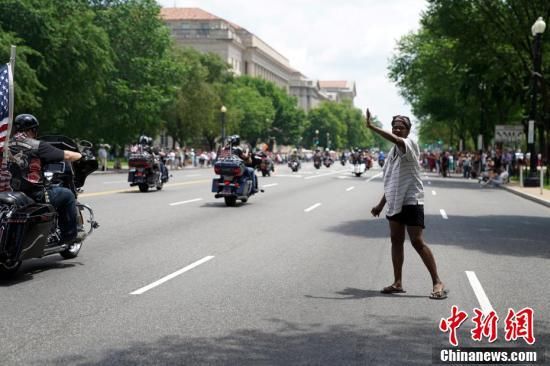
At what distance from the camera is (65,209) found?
9.46 m

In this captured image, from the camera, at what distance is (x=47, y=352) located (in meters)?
5.57

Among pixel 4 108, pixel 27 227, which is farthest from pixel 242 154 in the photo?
pixel 4 108

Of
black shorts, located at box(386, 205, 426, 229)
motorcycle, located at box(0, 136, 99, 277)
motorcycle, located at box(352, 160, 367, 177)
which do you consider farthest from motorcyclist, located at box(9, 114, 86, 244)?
motorcycle, located at box(352, 160, 367, 177)

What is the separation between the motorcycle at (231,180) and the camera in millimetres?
19156

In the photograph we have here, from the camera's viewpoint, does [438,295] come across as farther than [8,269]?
No

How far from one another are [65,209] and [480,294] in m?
5.05

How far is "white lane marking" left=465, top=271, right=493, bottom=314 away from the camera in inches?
285

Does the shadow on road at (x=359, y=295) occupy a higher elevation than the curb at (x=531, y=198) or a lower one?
higher

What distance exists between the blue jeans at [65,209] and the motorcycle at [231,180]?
969cm

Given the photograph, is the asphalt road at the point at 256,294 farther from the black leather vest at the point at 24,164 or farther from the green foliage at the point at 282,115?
the green foliage at the point at 282,115

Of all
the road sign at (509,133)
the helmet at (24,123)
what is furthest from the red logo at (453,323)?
the road sign at (509,133)

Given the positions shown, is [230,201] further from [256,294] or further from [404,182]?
[404,182]

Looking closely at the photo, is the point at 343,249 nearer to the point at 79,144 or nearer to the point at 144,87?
the point at 79,144

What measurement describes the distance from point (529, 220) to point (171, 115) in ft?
188
